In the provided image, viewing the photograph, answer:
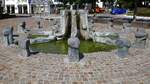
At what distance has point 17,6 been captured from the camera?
74062 mm

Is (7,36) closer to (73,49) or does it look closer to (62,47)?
(62,47)

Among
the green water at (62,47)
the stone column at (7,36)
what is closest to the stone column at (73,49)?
the green water at (62,47)

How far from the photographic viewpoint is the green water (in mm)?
14867

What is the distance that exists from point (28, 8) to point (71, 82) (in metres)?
64.3

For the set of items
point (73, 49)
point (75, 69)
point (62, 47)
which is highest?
point (73, 49)

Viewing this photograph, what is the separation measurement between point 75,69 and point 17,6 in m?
66.0

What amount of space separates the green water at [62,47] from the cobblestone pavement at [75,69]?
7.63 ft

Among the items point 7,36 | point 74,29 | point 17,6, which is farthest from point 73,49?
point 17,6

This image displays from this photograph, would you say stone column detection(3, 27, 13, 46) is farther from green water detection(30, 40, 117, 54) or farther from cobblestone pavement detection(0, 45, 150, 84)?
cobblestone pavement detection(0, 45, 150, 84)

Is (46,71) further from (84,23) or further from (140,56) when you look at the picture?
(84,23)

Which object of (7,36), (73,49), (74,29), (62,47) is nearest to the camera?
(73,49)

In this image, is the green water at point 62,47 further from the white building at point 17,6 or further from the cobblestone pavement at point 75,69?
the white building at point 17,6

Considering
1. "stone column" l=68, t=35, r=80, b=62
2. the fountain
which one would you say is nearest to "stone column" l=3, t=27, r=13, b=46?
the fountain

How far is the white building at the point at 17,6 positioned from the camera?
7250 cm
